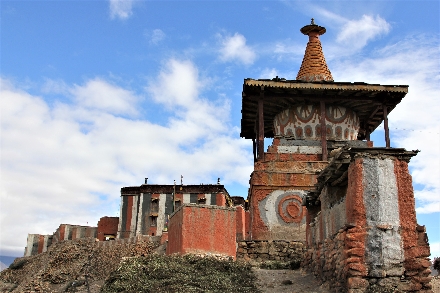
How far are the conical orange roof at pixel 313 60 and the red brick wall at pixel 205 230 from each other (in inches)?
470

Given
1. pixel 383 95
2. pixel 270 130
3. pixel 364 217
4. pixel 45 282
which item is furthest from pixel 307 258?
pixel 45 282

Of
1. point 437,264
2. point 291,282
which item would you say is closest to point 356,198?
point 291,282

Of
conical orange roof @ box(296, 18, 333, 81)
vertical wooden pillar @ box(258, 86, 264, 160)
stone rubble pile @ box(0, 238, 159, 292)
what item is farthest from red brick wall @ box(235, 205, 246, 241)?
conical orange roof @ box(296, 18, 333, 81)

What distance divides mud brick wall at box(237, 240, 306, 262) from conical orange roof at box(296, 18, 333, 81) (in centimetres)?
Result: 1071

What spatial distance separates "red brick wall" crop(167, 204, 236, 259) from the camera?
16.4 m

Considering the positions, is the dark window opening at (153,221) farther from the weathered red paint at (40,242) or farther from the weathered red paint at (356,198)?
the weathered red paint at (356,198)

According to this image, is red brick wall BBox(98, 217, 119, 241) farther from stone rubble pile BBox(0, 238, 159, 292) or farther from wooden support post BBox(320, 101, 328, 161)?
wooden support post BBox(320, 101, 328, 161)

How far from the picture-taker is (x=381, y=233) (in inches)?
396

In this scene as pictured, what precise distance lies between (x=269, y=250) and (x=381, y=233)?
364 inches

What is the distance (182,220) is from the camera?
16.6m

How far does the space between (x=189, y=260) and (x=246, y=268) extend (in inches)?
65.5

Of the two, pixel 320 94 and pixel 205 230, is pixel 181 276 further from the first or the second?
pixel 320 94

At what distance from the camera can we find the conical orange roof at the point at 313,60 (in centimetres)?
2689

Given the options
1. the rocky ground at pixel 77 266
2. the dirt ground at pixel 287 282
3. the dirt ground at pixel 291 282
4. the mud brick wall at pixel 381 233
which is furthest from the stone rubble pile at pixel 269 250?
the mud brick wall at pixel 381 233
